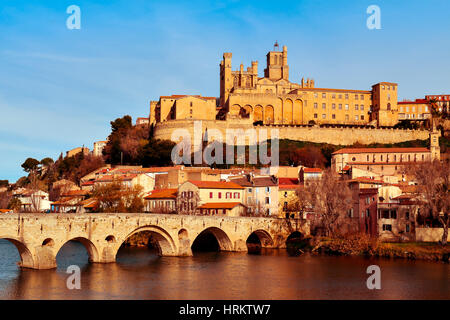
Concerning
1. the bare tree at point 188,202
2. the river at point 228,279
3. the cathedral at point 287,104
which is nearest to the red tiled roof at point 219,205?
the bare tree at point 188,202

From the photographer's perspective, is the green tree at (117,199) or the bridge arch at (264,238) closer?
the bridge arch at (264,238)

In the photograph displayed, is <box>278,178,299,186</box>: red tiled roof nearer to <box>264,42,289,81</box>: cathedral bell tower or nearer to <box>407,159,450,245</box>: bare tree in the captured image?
<box>407,159,450,245</box>: bare tree

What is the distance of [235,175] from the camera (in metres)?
73.1

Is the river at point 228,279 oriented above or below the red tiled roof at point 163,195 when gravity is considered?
below

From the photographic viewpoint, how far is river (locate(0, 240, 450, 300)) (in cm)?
3153

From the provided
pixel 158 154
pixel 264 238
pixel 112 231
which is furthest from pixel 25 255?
pixel 158 154

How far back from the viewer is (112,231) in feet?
133

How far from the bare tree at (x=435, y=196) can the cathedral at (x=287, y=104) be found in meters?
55.7

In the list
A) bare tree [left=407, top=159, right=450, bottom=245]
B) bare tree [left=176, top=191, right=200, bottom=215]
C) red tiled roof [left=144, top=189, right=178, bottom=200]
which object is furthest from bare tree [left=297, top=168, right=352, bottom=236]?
red tiled roof [left=144, top=189, right=178, bottom=200]

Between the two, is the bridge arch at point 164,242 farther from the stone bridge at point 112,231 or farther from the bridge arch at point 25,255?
the bridge arch at point 25,255

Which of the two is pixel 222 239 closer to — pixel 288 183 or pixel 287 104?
pixel 288 183

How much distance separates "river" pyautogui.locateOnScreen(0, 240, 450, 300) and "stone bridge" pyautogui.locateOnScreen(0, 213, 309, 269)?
3.71ft

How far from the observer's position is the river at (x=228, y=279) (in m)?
31.5

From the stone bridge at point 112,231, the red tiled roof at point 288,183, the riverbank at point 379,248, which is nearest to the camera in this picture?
the stone bridge at point 112,231
